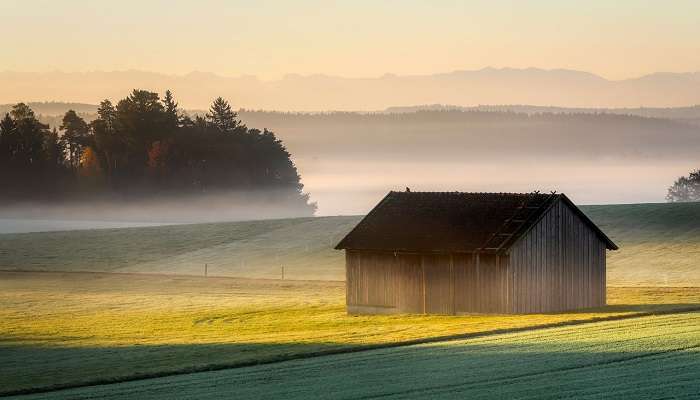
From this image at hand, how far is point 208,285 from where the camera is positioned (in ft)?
252

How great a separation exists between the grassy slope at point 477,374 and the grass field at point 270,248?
104ft

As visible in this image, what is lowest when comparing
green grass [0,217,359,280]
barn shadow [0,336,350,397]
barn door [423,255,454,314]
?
barn shadow [0,336,350,397]

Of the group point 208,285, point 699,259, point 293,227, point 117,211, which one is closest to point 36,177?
point 117,211

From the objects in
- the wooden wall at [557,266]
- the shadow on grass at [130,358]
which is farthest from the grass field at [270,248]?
the shadow on grass at [130,358]

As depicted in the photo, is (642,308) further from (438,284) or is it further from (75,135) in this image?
(75,135)

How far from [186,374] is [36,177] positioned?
116m

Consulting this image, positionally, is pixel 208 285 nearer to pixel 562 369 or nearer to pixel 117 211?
pixel 562 369

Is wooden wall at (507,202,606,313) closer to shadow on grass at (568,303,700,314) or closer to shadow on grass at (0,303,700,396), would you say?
shadow on grass at (568,303,700,314)

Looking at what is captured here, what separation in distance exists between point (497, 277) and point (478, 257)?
3.78ft

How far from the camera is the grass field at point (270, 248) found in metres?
78.8

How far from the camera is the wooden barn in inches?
2180

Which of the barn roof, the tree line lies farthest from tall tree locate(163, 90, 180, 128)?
the barn roof

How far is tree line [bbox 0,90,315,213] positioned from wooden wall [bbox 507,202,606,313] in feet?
309

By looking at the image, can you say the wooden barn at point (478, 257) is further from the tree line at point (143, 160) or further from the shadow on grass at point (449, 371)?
the tree line at point (143, 160)
